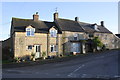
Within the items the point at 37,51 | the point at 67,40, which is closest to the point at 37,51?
the point at 37,51

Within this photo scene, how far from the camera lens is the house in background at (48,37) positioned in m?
27.4

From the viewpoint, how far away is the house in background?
27.4 m

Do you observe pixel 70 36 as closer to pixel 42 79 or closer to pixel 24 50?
pixel 24 50

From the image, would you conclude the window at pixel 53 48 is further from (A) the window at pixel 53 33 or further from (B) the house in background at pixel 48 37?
(A) the window at pixel 53 33

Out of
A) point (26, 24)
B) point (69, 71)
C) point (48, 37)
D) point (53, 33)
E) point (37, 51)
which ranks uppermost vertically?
point (26, 24)

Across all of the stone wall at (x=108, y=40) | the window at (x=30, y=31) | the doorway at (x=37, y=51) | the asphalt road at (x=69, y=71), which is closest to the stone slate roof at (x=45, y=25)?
the window at (x=30, y=31)

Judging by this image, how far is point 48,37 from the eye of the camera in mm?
29969

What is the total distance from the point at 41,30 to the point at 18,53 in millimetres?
6295

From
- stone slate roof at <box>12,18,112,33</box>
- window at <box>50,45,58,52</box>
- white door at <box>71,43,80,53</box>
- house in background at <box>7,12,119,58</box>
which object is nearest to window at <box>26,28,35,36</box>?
house in background at <box>7,12,119,58</box>

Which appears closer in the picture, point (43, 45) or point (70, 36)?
point (43, 45)

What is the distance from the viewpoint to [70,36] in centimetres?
3297

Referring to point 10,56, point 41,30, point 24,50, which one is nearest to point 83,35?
point 41,30

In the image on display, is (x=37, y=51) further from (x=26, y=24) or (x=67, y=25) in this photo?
(x=67, y=25)

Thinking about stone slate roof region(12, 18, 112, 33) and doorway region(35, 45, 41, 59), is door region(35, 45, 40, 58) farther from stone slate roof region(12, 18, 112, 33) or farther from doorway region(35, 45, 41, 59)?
stone slate roof region(12, 18, 112, 33)
